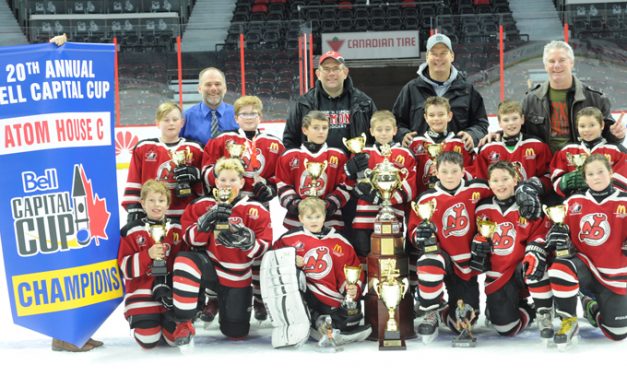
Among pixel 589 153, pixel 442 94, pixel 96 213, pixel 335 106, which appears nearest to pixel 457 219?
pixel 589 153

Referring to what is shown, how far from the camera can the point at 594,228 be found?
375cm

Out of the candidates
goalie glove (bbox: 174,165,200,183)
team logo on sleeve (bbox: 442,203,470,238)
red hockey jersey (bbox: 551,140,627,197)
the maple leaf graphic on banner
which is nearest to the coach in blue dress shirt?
goalie glove (bbox: 174,165,200,183)

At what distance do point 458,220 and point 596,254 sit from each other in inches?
23.6

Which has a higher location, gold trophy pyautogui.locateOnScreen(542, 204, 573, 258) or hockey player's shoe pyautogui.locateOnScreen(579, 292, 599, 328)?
gold trophy pyautogui.locateOnScreen(542, 204, 573, 258)

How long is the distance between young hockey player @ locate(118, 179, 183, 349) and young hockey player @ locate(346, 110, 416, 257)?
867mm

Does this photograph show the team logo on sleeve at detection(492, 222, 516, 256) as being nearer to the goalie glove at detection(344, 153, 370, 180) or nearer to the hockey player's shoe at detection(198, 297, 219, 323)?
the goalie glove at detection(344, 153, 370, 180)

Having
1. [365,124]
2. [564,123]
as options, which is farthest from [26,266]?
[564,123]

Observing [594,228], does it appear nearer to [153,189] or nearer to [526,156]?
[526,156]

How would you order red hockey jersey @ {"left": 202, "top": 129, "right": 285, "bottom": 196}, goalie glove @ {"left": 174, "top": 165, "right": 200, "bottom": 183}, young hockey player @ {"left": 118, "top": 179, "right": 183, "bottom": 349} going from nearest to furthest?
young hockey player @ {"left": 118, "top": 179, "right": 183, "bottom": 349} → goalie glove @ {"left": 174, "top": 165, "right": 200, "bottom": 183} → red hockey jersey @ {"left": 202, "top": 129, "right": 285, "bottom": 196}

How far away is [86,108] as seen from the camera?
3877 mm

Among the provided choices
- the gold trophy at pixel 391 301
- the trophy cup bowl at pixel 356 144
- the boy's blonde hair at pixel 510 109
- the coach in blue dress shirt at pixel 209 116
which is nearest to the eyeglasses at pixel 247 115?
the coach in blue dress shirt at pixel 209 116

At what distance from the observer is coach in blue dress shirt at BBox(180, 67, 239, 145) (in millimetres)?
4387

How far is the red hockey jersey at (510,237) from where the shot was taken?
3850mm

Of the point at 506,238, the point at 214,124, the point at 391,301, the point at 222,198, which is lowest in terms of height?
the point at 391,301
